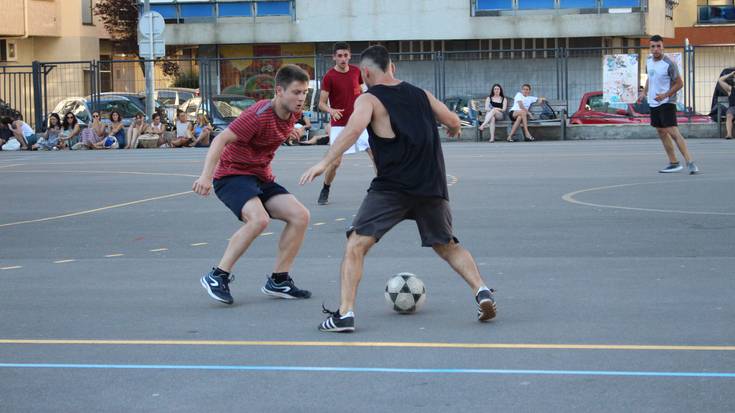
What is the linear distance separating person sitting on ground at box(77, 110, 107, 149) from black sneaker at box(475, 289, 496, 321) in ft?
81.3

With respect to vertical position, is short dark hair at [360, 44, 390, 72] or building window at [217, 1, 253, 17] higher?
building window at [217, 1, 253, 17]

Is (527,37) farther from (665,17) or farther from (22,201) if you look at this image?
(22,201)

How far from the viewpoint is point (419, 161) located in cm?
800

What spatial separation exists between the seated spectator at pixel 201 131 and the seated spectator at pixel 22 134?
4.16 m

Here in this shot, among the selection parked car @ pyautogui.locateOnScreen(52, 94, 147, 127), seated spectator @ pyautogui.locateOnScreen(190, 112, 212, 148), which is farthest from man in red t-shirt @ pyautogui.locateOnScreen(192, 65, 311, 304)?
parked car @ pyautogui.locateOnScreen(52, 94, 147, 127)

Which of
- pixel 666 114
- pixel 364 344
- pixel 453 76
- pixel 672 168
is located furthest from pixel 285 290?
pixel 453 76

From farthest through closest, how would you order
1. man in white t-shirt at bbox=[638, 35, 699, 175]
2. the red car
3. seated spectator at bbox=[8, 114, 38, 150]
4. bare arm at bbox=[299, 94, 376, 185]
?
1. seated spectator at bbox=[8, 114, 38, 150]
2. the red car
3. man in white t-shirt at bbox=[638, 35, 699, 175]
4. bare arm at bbox=[299, 94, 376, 185]

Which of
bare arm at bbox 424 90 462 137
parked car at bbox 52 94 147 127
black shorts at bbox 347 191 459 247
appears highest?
bare arm at bbox 424 90 462 137

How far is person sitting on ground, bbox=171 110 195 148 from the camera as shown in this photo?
103ft

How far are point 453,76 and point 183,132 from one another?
767 cm

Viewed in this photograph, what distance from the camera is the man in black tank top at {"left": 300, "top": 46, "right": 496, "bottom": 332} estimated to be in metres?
7.88

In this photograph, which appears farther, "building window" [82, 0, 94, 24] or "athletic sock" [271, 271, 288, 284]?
"building window" [82, 0, 94, 24]

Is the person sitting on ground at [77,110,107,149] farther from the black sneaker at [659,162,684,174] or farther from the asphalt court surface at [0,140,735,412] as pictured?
the black sneaker at [659,162,684,174]

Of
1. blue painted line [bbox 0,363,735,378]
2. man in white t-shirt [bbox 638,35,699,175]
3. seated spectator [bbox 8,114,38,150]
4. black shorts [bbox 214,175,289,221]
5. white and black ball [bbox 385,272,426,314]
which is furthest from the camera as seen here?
seated spectator [bbox 8,114,38,150]
